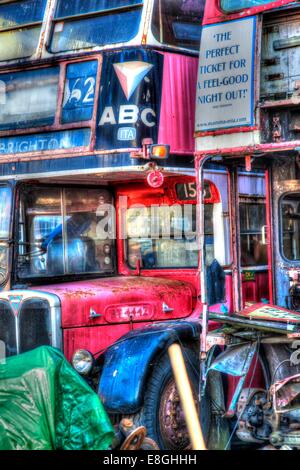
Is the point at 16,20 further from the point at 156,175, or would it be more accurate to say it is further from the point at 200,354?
the point at 200,354

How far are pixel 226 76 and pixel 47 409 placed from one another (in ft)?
10.5

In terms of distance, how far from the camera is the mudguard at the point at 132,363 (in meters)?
7.19

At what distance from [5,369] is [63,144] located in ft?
8.35

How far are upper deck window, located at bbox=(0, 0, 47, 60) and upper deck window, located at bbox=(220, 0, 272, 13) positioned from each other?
2.03 meters

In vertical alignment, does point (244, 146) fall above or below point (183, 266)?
above

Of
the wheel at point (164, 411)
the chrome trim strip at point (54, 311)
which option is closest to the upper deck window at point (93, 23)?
the chrome trim strip at point (54, 311)

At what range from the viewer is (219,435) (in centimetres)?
795

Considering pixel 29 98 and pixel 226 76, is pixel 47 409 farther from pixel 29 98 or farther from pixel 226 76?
pixel 29 98

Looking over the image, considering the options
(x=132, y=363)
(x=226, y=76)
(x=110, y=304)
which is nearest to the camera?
(x=132, y=363)

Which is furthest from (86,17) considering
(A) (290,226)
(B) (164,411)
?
(B) (164,411)

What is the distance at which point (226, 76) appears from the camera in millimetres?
7480

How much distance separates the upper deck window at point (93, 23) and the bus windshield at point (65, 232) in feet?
4.73

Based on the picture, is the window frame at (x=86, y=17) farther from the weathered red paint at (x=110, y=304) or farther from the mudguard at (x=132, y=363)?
the mudguard at (x=132, y=363)

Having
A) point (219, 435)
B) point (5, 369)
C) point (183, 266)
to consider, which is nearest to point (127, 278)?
point (183, 266)
